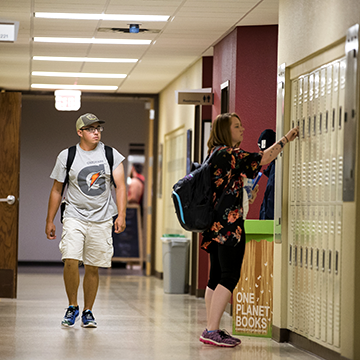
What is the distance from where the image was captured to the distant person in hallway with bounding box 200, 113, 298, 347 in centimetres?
459

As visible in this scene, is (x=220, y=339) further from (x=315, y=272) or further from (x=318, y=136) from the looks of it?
(x=318, y=136)

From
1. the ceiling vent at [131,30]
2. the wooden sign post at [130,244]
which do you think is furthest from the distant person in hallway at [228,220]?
the wooden sign post at [130,244]

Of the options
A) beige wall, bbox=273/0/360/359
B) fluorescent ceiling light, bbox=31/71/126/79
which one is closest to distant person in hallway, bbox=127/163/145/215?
fluorescent ceiling light, bbox=31/71/126/79

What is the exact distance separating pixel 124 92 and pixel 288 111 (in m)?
6.73

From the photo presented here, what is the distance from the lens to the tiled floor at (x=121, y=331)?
14.5 feet

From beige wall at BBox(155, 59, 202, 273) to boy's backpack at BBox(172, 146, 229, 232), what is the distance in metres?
3.94

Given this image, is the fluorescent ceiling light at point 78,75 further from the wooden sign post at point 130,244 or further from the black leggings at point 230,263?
the black leggings at point 230,263

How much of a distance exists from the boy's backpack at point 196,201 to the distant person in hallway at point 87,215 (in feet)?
3.11

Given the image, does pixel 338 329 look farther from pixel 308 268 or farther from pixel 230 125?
A: pixel 230 125

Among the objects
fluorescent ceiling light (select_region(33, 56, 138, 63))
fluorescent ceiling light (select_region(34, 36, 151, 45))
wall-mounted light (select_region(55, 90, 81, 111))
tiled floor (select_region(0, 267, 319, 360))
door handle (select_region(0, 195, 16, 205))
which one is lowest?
tiled floor (select_region(0, 267, 319, 360))

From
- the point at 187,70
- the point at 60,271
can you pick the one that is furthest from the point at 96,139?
the point at 60,271

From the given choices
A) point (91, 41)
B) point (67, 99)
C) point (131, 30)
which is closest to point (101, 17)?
point (131, 30)

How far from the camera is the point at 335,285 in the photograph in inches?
161

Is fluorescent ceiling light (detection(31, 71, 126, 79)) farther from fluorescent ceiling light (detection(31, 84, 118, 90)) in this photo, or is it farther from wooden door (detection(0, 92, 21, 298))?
wooden door (detection(0, 92, 21, 298))
